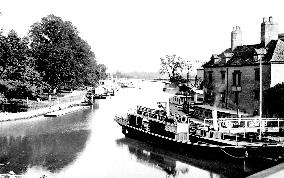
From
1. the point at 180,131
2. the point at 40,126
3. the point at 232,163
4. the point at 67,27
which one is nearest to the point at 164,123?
the point at 180,131

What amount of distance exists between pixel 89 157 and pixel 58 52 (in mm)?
48270

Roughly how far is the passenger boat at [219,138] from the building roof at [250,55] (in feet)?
29.3

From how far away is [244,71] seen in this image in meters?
50.5

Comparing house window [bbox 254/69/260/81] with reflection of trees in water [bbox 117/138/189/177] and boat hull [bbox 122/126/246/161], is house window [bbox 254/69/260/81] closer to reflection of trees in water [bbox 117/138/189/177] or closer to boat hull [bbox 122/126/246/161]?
boat hull [bbox 122/126/246/161]

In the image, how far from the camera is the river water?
33.6m

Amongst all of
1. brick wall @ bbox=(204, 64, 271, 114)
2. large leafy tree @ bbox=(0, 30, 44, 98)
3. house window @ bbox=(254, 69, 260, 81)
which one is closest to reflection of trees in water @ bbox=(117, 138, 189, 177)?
brick wall @ bbox=(204, 64, 271, 114)

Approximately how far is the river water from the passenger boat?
1.05 m

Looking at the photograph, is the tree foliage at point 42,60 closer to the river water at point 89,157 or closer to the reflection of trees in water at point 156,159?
the river water at point 89,157

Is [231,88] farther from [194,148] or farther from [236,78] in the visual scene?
[194,148]

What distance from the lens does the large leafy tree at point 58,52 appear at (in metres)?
83.4

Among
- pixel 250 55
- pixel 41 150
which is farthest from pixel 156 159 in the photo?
pixel 250 55

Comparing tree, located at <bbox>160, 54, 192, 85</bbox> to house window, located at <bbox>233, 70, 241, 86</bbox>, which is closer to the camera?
house window, located at <bbox>233, 70, 241, 86</bbox>

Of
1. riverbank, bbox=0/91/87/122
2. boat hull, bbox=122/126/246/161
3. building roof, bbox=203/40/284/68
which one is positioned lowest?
boat hull, bbox=122/126/246/161

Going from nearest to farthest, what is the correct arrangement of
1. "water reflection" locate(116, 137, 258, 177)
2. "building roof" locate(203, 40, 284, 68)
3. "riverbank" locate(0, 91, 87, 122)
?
"water reflection" locate(116, 137, 258, 177) < "building roof" locate(203, 40, 284, 68) < "riverbank" locate(0, 91, 87, 122)
